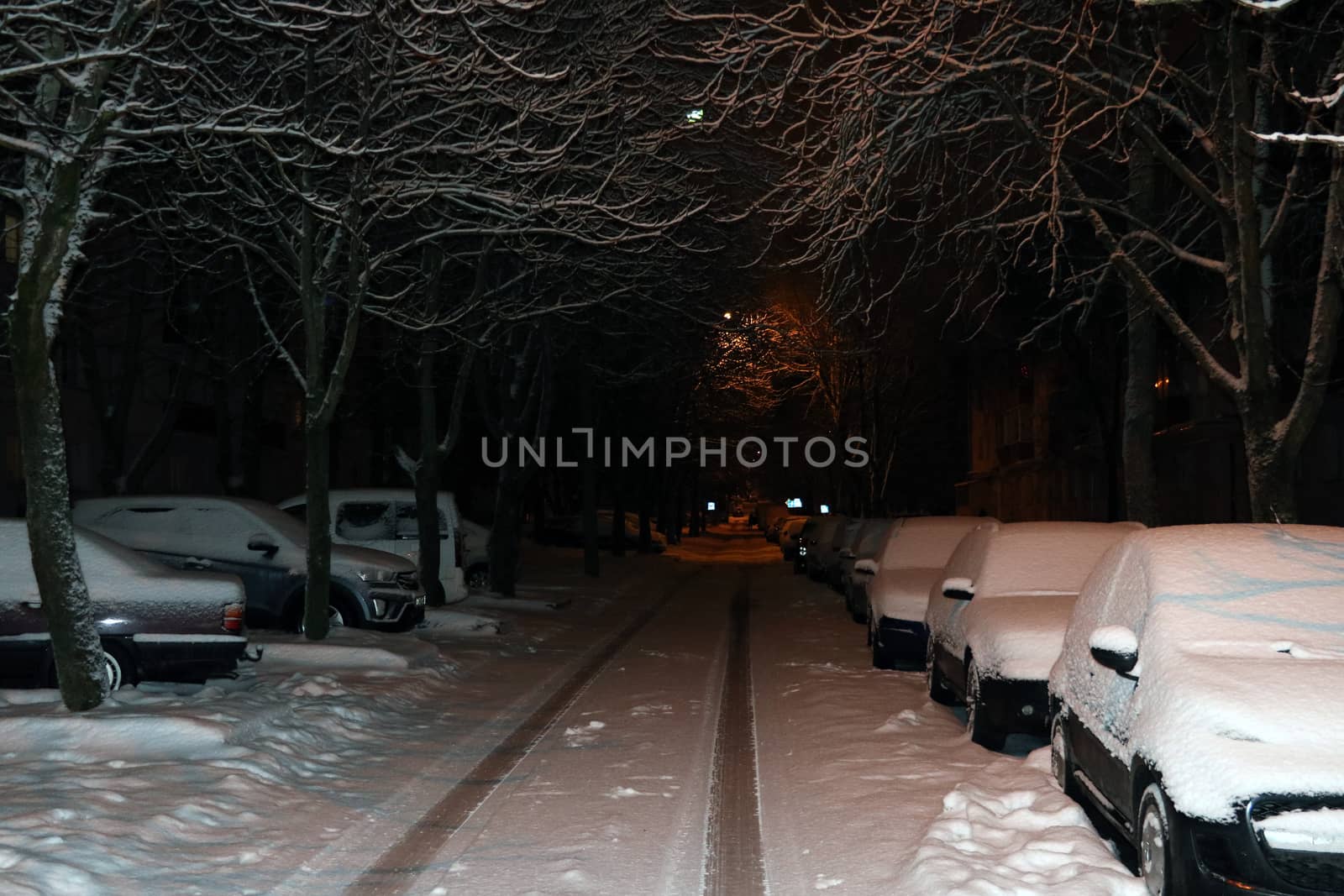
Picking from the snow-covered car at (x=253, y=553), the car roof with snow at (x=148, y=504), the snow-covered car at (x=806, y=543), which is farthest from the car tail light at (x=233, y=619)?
the snow-covered car at (x=806, y=543)

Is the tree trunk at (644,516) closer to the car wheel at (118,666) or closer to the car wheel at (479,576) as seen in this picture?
the car wheel at (479,576)

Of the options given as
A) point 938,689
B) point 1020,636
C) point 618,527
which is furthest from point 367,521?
point 618,527

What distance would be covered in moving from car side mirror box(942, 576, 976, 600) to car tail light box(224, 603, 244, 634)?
618cm

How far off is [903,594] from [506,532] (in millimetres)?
12884

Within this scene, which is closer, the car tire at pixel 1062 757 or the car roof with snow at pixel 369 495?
the car tire at pixel 1062 757

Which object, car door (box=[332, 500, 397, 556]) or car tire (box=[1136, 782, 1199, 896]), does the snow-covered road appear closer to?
car tire (box=[1136, 782, 1199, 896])

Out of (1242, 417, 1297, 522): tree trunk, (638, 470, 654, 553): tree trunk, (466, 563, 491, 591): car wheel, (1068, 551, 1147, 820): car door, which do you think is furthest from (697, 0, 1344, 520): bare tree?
(638, 470, 654, 553): tree trunk

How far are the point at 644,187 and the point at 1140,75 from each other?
245 inches

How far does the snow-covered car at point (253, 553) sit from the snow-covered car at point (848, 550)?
9.01 m

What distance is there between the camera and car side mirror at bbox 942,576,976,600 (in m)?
11.0

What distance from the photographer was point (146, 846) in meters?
6.79

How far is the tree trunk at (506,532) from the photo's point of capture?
26.1 metres

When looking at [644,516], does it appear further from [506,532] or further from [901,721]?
[901,721]

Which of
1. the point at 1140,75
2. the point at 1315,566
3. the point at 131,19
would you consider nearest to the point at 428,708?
the point at 131,19
